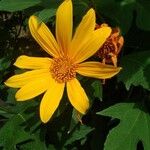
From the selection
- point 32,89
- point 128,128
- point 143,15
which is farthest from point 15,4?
point 128,128

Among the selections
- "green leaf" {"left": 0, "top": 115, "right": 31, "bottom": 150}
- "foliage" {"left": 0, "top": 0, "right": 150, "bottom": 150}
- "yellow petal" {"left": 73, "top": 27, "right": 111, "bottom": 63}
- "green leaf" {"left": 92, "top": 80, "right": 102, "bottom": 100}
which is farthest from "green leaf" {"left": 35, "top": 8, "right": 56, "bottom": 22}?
"green leaf" {"left": 0, "top": 115, "right": 31, "bottom": 150}

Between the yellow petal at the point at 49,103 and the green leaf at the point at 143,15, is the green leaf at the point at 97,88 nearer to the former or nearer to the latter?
the yellow petal at the point at 49,103

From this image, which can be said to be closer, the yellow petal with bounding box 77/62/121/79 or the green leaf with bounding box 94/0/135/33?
the yellow petal with bounding box 77/62/121/79

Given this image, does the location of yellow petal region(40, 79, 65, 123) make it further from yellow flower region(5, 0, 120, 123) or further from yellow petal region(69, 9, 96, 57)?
yellow petal region(69, 9, 96, 57)

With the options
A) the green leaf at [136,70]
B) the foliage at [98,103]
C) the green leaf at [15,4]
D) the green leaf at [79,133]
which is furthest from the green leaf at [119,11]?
the green leaf at [79,133]

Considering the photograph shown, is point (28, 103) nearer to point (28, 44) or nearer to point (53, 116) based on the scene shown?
point (53, 116)
